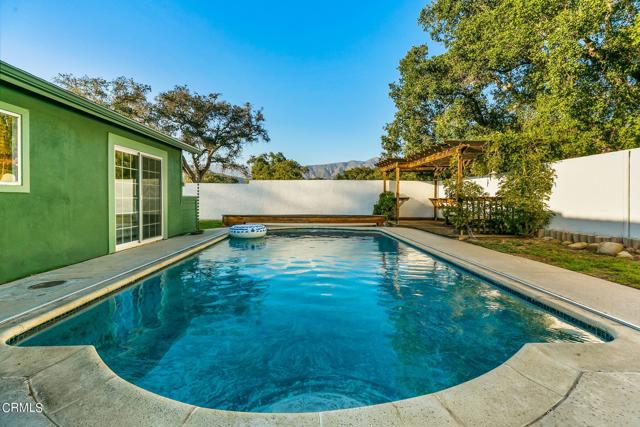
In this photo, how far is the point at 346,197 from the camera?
1659 centimetres

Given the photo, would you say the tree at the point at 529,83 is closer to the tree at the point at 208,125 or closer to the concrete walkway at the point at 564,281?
the concrete walkway at the point at 564,281

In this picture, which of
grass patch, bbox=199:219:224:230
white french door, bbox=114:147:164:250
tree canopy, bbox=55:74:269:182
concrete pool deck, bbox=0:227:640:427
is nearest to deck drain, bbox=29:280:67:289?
concrete pool deck, bbox=0:227:640:427

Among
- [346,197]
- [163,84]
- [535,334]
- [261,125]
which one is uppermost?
[163,84]

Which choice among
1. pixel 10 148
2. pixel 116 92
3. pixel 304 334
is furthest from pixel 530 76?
pixel 116 92

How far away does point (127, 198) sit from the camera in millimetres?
7191

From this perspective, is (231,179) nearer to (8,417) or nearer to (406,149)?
(406,149)

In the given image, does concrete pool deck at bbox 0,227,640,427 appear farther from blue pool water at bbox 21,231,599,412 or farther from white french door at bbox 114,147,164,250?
white french door at bbox 114,147,164,250

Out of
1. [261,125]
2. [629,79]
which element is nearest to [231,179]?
[261,125]

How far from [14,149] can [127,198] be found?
2762mm

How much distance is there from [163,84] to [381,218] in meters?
19.3

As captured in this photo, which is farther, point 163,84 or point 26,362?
point 163,84

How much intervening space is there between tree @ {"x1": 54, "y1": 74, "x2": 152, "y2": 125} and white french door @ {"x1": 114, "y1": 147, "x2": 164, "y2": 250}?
1744 centimetres
